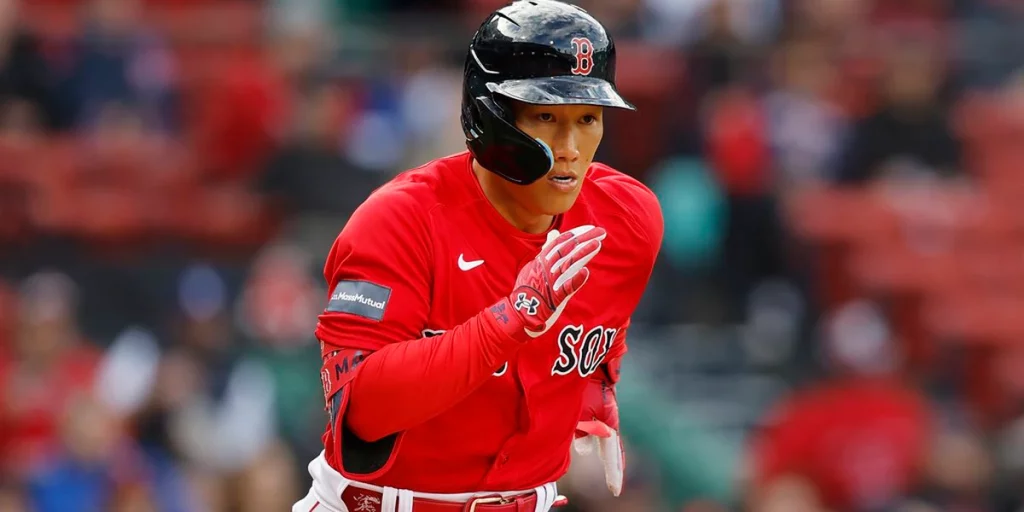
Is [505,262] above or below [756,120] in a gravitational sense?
above

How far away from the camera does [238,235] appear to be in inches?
417

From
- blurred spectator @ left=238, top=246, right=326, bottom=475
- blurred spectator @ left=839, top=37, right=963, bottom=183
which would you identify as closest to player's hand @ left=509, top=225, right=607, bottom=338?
blurred spectator @ left=238, top=246, right=326, bottom=475

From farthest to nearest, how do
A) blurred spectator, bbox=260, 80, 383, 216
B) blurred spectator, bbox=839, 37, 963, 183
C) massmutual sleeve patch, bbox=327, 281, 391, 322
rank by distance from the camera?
blurred spectator, bbox=839, 37, 963, 183 < blurred spectator, bbox=260, 80, 383, 216 < massmutual sleeve patch, bbox=327, 281, 391, 322

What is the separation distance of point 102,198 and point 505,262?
7224mm

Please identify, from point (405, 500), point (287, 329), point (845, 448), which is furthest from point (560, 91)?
point (287, 329)

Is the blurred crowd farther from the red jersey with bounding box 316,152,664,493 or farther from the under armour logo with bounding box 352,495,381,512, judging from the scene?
the under armour logo with bounding box 352,495,381,512

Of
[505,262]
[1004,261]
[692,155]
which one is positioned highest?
[505,262]

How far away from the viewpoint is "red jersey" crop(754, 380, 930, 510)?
8875mm

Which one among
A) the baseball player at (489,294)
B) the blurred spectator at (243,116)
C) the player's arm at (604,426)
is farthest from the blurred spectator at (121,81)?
the baseball player at (489,294)

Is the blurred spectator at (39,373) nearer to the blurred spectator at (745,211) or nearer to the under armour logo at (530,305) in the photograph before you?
the blurred spectator at (745,211)

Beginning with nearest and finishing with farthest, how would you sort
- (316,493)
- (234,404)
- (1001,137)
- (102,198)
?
(316,493) < (234,404) < (102,198) < (1001,137)

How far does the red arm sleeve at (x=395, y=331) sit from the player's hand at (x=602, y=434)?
0.78 m

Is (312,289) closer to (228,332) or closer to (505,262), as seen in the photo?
(228,332)

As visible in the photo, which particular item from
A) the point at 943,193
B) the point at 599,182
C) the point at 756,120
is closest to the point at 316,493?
the point at 599,182
